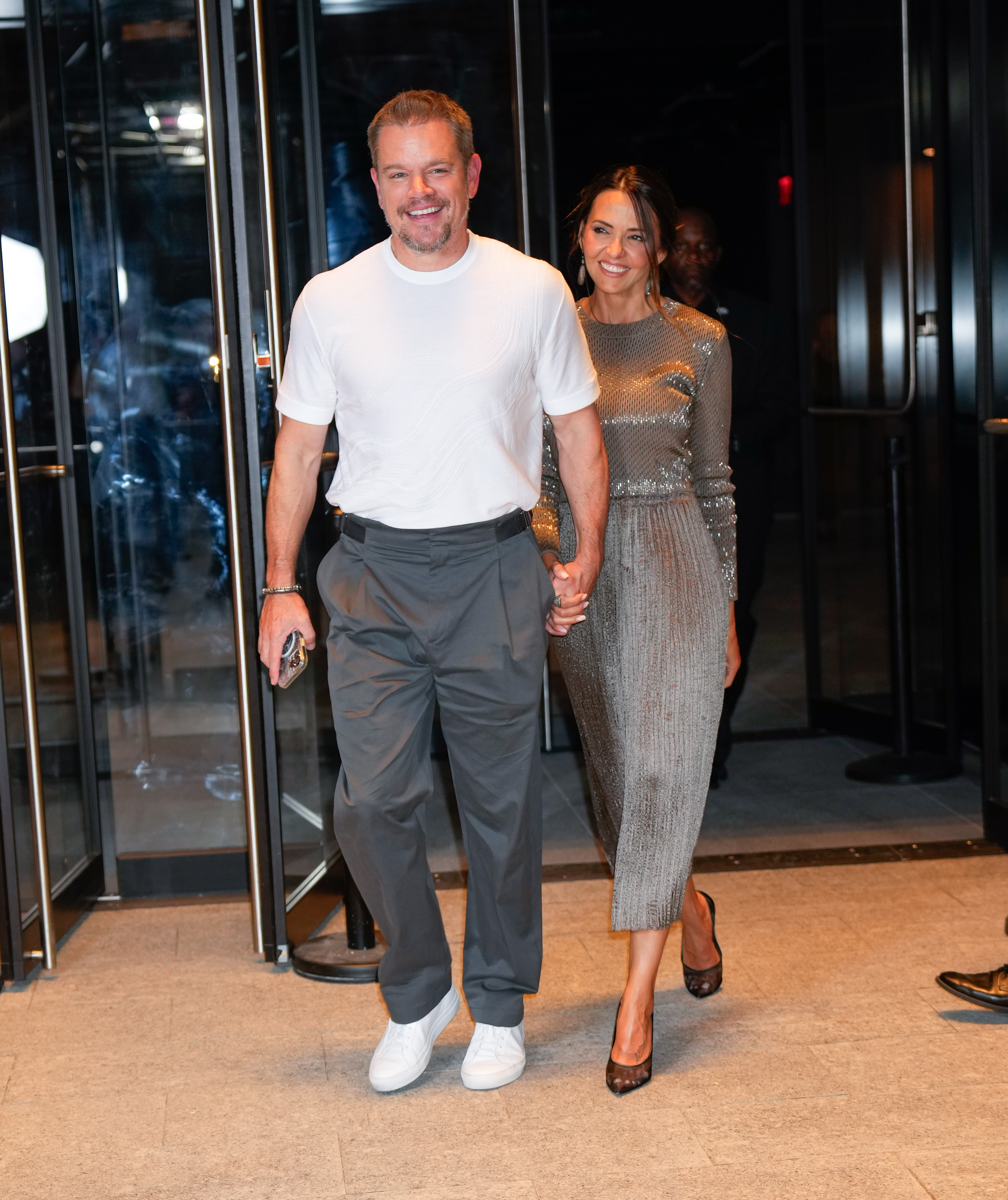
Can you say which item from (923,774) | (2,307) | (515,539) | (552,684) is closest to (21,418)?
(2,307)

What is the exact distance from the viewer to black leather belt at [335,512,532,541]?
2490 millimetres

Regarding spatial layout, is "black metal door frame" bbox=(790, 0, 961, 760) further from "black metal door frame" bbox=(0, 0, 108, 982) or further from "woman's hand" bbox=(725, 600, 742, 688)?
"black metal door frame" bbox=(0, 0, 108, 982)

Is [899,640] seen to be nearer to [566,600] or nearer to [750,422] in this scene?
[750,422]

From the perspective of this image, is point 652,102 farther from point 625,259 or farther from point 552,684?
point 625,259

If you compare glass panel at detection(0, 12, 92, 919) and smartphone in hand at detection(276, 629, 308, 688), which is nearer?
smartphone in hand at detection(276, 629, 308, 688)

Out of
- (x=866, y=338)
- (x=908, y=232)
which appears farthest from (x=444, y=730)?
(x=866, y=338)

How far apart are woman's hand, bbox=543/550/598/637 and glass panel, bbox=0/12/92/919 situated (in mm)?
1181

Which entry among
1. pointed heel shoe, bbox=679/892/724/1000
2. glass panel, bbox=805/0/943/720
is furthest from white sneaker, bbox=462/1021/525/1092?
glass panel, bbox=805/0/943/720

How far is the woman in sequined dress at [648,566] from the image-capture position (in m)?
2.61

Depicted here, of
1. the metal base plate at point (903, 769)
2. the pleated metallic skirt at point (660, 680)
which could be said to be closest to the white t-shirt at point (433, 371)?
the pleated metallic skirt at point (660, 680)

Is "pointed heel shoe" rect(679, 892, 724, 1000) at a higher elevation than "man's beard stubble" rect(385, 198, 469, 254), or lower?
lower

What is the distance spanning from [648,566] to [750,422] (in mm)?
1898

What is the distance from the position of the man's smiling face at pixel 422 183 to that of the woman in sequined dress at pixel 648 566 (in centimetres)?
33

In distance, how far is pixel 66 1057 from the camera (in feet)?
9.04
